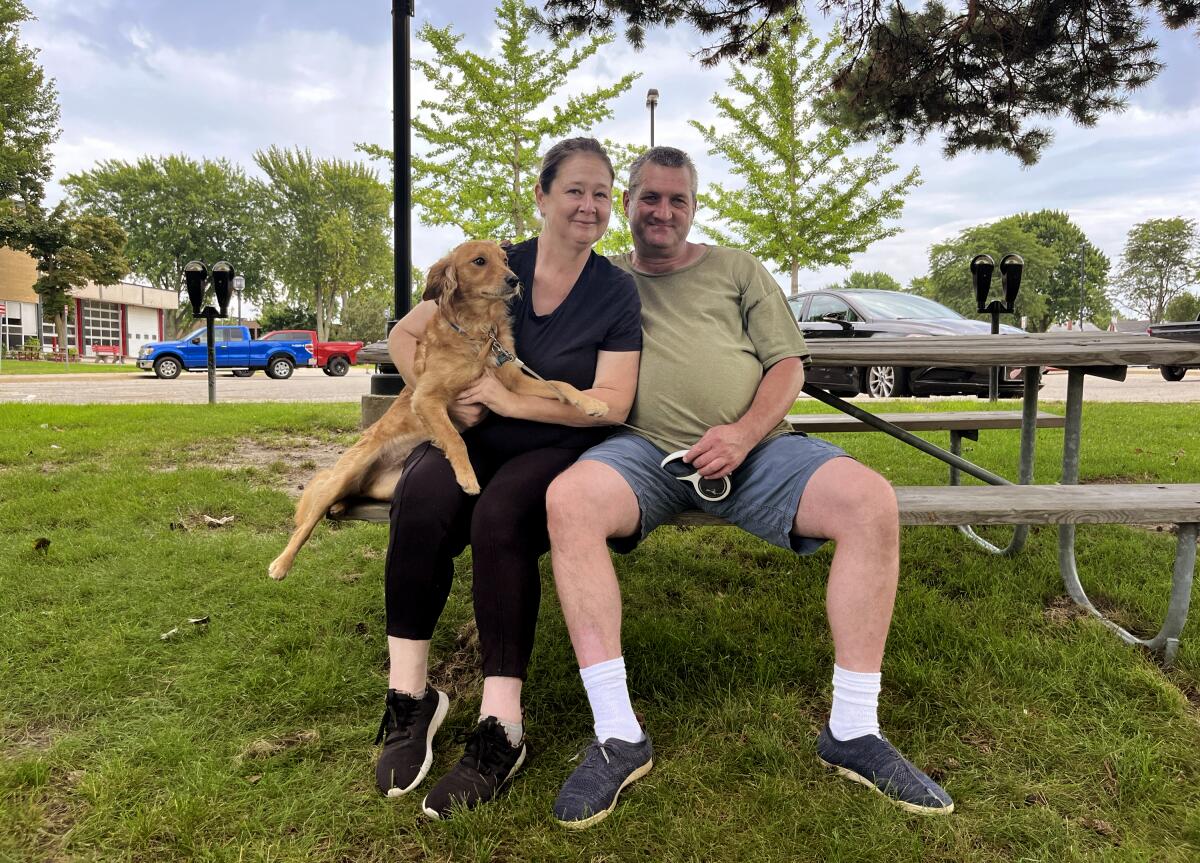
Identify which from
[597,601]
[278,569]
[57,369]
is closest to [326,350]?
[57,369]

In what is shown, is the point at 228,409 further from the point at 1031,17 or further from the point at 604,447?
the point at 1031,17

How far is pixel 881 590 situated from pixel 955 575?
156 cm

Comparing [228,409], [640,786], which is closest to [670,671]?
[640,786]

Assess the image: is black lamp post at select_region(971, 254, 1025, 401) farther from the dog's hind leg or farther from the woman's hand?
the dog's hind leg

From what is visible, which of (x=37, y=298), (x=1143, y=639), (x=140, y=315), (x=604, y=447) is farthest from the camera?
(x=140, y=315)

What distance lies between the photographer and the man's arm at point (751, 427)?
6.98ft

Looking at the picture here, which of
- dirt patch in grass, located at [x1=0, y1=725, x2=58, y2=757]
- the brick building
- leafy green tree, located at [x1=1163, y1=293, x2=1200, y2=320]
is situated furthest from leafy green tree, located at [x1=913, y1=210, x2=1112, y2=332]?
dirt patch in grass, located at [x1=0, y1=725, x2=58, y2=757]

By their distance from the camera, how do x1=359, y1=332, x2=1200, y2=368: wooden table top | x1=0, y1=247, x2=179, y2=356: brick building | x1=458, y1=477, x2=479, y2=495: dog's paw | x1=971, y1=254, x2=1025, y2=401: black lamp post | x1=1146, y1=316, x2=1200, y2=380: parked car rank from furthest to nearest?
x1=0, y1=247, x2=179, y2=356: brick building, x1=971, y1=254, x2=1025, y2=401: black lamp post, x1=1146, y1=316, x2=1200, y2=380: parked car, x1=359, y1=332, x2=1200, y2=368: wooden table top, x1=458, y1=477, x2=479, y2=495: dog's paw

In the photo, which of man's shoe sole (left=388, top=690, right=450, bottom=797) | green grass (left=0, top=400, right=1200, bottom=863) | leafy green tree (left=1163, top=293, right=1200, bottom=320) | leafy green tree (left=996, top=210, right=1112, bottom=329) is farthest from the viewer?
leafy green tree (left=996, top=210, right=1112, bottom=329)

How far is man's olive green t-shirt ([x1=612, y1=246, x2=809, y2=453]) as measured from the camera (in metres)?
2.34

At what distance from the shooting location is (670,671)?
96.0 inches

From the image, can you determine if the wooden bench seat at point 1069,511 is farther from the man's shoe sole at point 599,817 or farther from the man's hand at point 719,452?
the man's shoe sole at point 599,817

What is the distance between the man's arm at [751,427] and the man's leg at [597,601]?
0.28 meters

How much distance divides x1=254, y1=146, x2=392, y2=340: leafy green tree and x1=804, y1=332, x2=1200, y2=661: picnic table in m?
51.4
